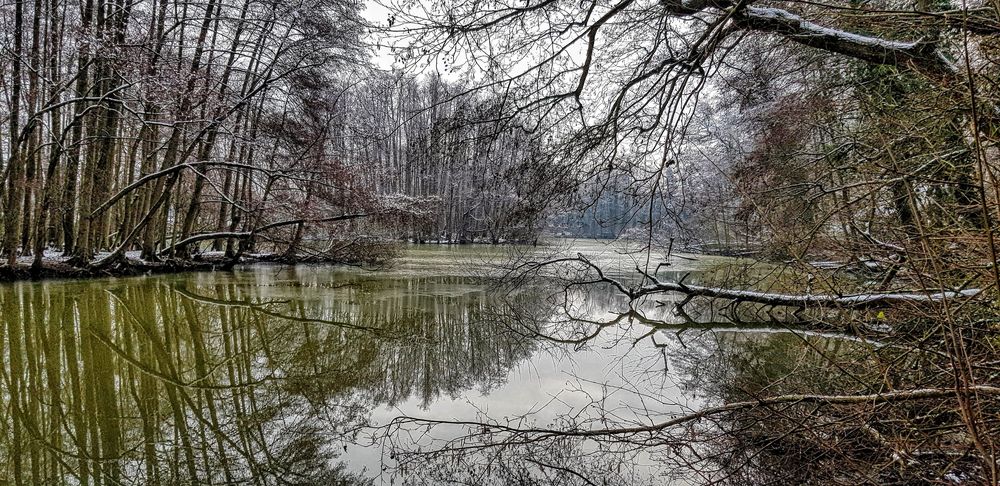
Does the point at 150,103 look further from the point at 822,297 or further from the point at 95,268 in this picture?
the point at 822,297

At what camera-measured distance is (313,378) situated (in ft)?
13.2

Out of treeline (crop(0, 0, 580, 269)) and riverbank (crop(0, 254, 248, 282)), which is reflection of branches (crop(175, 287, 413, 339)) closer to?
treeline (crop(0, 0, 580, 269))

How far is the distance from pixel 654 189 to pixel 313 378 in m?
3.02

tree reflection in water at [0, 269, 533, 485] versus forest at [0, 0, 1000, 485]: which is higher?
forest at [0, 0, 1000, 485]

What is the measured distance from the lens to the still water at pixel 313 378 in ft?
8.73

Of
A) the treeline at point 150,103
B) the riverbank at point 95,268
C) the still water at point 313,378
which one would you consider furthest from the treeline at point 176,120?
the still water at point 313,378

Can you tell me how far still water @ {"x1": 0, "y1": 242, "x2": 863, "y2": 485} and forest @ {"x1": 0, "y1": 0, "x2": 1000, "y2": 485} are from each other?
86 mm

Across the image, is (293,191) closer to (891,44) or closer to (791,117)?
(791,117)

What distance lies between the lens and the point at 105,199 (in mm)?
10961

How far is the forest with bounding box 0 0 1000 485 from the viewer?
2102mm

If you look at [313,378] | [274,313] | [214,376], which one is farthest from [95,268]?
[313,378]

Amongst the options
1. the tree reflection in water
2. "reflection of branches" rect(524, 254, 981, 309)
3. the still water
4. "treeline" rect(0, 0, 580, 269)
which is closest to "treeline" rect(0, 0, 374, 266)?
"treeline" rect(0, 0, 580, 269)

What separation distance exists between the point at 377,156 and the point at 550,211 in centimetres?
2520

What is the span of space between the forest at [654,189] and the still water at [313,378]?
0.28 feet
